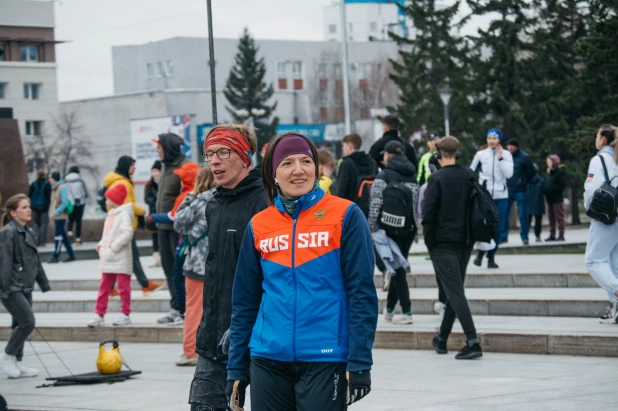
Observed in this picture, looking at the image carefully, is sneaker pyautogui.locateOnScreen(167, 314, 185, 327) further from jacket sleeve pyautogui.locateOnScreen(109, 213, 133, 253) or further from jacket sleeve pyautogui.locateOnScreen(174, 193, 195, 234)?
jacket sleeve pyautogui.locateOnScreen(174, 193, 195, 234)

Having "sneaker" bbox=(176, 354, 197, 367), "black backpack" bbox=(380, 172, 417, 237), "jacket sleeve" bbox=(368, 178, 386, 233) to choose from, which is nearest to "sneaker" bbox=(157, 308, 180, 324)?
"sneaker" bbox=(176, 354, 197, 367)

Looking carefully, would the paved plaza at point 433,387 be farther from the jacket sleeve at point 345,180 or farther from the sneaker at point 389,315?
the jacket sleeve at point 345,180

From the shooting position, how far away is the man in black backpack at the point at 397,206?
11586 millimetres

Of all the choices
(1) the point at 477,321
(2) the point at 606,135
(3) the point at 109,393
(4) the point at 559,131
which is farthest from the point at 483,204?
(4) the point at 559,131

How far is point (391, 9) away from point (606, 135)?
409 ft

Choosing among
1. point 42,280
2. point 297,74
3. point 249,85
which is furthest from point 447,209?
point 297,74

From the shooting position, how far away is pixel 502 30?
4019 centimetres

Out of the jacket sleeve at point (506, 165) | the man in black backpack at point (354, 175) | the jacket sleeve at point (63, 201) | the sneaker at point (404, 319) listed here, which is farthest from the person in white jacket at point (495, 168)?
the jacket sleeve at point (63, 201)

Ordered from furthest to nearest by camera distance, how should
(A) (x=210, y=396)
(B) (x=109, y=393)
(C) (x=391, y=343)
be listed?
1. (C) (x=391, y=343)
2. (B) (x=109, y=393)
3. (A) (x=210, y=396)

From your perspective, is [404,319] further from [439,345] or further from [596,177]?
[596,177]

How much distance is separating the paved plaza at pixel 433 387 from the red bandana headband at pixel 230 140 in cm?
286

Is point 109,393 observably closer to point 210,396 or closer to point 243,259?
point 210,396

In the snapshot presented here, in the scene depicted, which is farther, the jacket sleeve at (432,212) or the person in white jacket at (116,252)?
the person in white jacket at (116,252)

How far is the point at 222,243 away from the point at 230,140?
1.86ft
